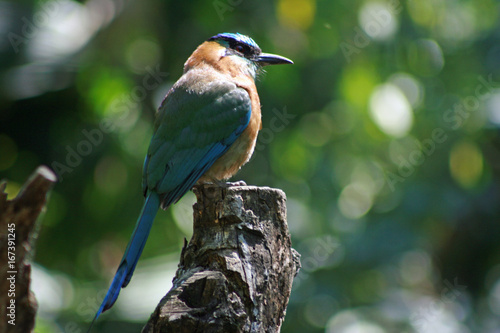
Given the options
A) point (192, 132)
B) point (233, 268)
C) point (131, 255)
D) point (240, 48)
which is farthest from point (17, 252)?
point (240, 48)

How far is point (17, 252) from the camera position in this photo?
1.97 metres

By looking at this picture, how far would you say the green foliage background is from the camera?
Result: 582 cm

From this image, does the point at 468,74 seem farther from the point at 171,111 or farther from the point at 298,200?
the point at 171,111

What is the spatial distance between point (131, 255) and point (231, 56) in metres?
2.26

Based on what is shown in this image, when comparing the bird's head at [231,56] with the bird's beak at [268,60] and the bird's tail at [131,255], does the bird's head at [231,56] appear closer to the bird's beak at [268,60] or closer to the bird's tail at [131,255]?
the bird's beak at [268,60]

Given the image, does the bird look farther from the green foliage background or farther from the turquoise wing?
the green foliage background

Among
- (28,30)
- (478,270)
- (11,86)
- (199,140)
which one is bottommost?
(199,140)

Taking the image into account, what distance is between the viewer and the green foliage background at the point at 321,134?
582cm

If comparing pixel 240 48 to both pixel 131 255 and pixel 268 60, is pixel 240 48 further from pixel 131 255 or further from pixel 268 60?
pixel 131 255

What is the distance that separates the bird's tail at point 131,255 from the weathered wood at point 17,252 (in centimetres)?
72

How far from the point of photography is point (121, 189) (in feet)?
20.7

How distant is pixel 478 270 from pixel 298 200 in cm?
236

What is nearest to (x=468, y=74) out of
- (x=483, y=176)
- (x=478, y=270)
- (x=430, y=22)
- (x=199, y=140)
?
(x=430, y=22)

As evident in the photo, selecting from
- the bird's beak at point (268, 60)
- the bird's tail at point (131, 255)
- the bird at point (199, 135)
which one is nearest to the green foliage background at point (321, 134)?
the bird's beak at point (268, 60)
